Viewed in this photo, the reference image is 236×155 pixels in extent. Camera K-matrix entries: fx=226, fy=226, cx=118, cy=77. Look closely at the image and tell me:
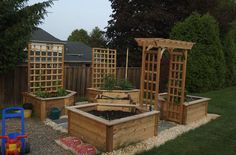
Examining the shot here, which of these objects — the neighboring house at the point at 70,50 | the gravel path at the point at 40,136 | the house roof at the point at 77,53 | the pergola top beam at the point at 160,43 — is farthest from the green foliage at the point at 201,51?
the house roof at the point at 77,53

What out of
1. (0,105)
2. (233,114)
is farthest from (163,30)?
(0,105)

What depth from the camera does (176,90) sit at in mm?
5840

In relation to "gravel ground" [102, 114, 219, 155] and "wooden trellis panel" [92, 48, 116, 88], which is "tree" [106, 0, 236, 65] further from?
"gravel ground" [102, 114, 219, 155]

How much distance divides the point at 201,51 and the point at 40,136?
320 inches

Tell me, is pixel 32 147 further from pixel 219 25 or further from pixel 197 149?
pixel 219 25

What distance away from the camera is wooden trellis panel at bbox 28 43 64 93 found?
6.20 meters

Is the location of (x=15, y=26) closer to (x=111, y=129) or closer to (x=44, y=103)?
(x=44, y=103)

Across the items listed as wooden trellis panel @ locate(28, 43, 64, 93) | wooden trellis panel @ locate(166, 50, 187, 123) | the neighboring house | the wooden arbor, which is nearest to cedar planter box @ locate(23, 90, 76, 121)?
wooden trellis panel @ locate(28, 43, 64, 93)

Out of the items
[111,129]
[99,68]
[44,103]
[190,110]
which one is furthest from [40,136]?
[99,68]

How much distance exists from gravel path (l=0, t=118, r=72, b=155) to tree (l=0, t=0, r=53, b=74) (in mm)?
1778

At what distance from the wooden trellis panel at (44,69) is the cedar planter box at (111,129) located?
7.03ft

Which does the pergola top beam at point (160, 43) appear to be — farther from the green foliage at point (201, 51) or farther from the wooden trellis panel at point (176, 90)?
the green foliage at point (201, 51)

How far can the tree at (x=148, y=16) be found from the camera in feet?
42.0

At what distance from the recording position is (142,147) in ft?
13.0
